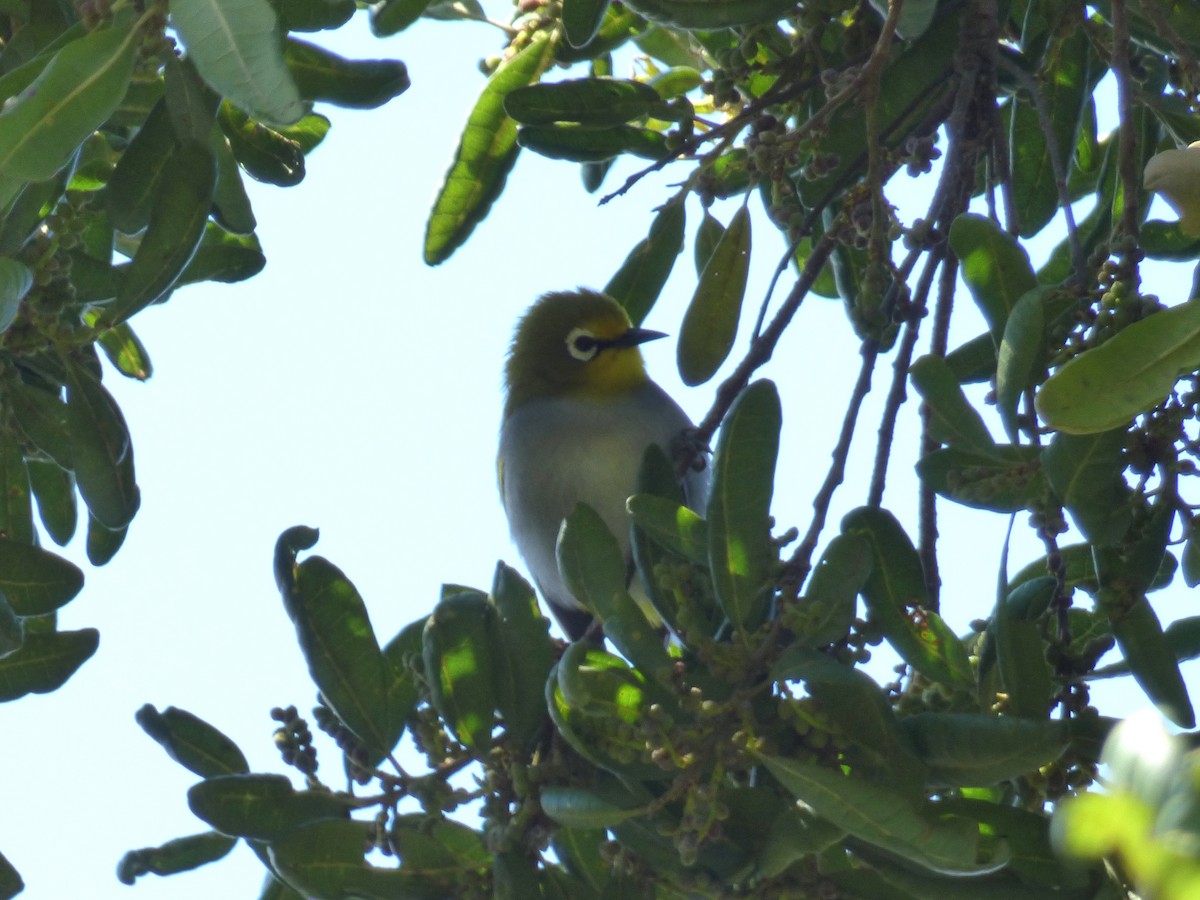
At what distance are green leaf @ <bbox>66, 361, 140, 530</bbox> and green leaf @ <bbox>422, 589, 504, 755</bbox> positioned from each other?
27.6 inches

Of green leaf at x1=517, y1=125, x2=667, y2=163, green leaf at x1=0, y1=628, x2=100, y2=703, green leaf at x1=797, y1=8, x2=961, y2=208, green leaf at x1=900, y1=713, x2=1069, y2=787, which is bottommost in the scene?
green leaf at x1=900, y1=713, x2=1069, y2=787

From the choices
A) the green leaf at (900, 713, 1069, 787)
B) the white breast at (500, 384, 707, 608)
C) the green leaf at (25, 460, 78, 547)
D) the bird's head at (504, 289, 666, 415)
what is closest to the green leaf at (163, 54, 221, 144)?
the green leaf at (25, 460, 78, 547)

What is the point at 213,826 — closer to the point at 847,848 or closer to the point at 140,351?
the point at 847,848

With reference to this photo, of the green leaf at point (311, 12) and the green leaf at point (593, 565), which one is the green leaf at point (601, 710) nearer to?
the green leaf at point (593, 565)

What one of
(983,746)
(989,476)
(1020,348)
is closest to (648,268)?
(989,476)

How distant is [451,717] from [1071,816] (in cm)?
154

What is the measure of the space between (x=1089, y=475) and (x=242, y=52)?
1.09m

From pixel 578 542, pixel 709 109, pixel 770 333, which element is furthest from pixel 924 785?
pixel 709 109

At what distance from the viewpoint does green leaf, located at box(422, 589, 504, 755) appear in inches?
78.2

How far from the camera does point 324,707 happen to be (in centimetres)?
214

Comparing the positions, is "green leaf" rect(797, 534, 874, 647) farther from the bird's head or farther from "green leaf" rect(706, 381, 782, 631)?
the bird's head

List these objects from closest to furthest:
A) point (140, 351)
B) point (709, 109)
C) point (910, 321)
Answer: point (910, 321)
point (709, 109)
point (140, 351)

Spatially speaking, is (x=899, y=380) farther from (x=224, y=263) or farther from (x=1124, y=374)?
(x=224, y=263)

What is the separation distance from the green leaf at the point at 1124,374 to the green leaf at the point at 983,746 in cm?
33
